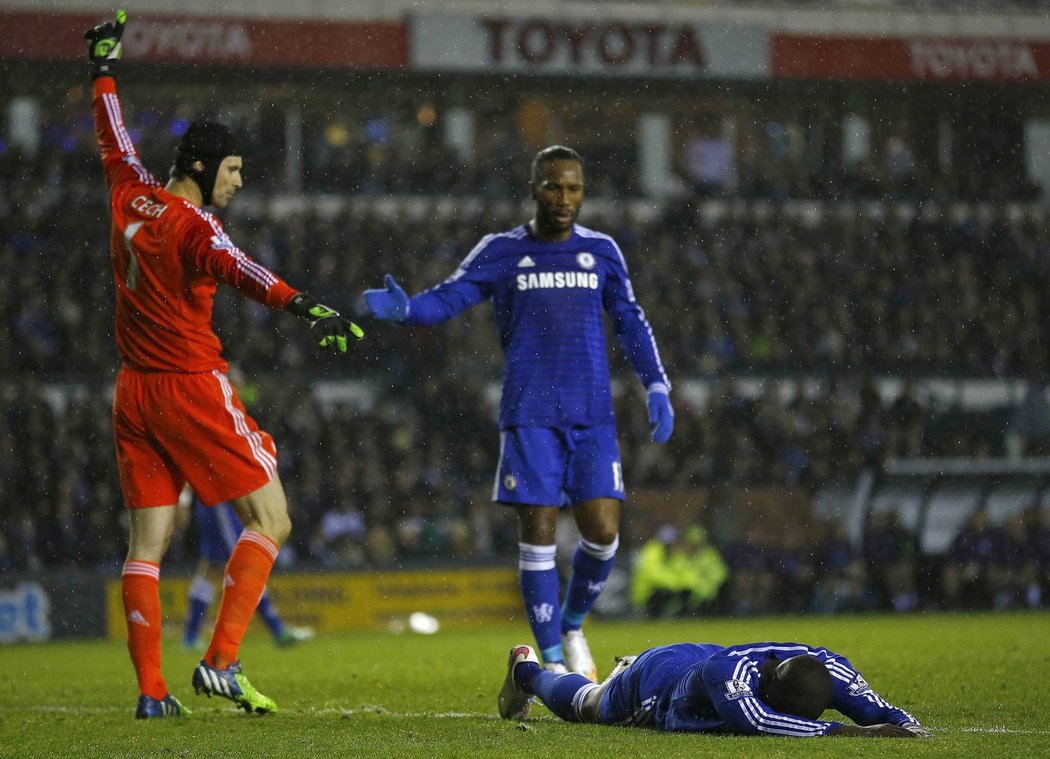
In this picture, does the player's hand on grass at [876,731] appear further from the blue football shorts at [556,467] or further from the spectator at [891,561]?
the spectator at [891,561]

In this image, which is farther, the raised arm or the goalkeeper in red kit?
the raised arm

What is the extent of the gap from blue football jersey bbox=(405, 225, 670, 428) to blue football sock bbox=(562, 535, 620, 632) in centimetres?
62

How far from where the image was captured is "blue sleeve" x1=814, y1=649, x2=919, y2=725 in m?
4.69

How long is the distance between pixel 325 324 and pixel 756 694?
6.77ft

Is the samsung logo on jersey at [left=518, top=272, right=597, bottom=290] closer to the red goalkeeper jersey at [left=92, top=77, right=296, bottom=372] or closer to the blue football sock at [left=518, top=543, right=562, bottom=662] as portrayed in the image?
the blue football sock at [left=518, top=543, right=562, bottom=662]

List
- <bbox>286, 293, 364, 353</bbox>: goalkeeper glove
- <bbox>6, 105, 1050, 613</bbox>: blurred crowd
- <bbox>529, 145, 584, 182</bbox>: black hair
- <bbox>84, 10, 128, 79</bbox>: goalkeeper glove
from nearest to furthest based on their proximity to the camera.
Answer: <bbox>286, 293, 364, 353</bbox>: goalkeeper glove
<bbox>84, 10, 128, 79</bbox>: goalkeeper glove
<bbox>529, 145, 584, 182</bbox>: black hair
<bbox>6, 105, 1050, 613</bbox>: blurred crowd

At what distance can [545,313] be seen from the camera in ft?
23.0

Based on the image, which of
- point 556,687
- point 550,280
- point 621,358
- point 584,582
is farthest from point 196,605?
point 621,358

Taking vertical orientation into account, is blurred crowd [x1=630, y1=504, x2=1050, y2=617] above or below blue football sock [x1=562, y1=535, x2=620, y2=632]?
below

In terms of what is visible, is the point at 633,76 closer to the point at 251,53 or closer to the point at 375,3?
the point at 375,3

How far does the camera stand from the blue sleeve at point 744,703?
4656 millimetres

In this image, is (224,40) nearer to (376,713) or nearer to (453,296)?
(453,296)

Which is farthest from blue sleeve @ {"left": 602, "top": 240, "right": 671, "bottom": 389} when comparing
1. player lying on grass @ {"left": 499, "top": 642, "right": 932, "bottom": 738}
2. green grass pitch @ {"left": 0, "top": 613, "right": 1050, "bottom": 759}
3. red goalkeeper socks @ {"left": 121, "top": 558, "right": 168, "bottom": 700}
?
red goalkeeper socks @ {"left": 121, "top": 558, "right": 168, "bottom": 700}

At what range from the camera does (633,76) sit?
22.9 meters
